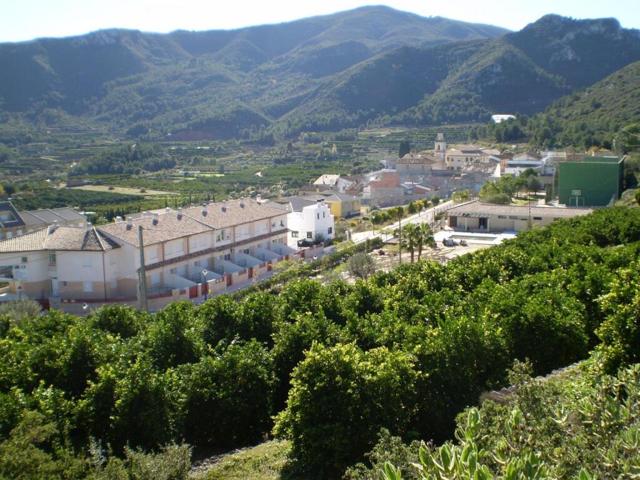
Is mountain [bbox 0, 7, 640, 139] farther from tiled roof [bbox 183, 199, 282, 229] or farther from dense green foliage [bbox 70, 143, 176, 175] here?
tiled roof [bbox 183, 199, 282, 229]

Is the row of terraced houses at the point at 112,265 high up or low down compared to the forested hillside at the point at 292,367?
down

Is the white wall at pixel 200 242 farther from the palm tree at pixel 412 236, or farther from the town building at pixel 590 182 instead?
the town building at pixel 590 182

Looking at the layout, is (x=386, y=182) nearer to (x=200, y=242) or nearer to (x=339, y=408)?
(x=200, y=242)

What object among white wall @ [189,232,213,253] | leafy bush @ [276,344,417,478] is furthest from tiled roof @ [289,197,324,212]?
leafy bush @ [276,344,417,478]

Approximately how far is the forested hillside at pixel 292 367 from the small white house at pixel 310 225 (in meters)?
31.5

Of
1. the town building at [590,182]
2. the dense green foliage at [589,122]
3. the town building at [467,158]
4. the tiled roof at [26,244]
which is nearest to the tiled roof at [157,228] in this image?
the tiled roof at [26,244]

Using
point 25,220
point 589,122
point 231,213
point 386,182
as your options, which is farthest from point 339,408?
point 589,122

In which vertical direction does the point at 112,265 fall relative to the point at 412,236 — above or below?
below

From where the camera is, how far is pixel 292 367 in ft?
49.4

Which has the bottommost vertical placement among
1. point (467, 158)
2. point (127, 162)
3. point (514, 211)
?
point (127, 162)

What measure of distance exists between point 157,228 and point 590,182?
38.0 metres

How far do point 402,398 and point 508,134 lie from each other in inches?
3891

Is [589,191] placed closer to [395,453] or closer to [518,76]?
[395,453]

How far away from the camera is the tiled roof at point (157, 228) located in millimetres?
35312
